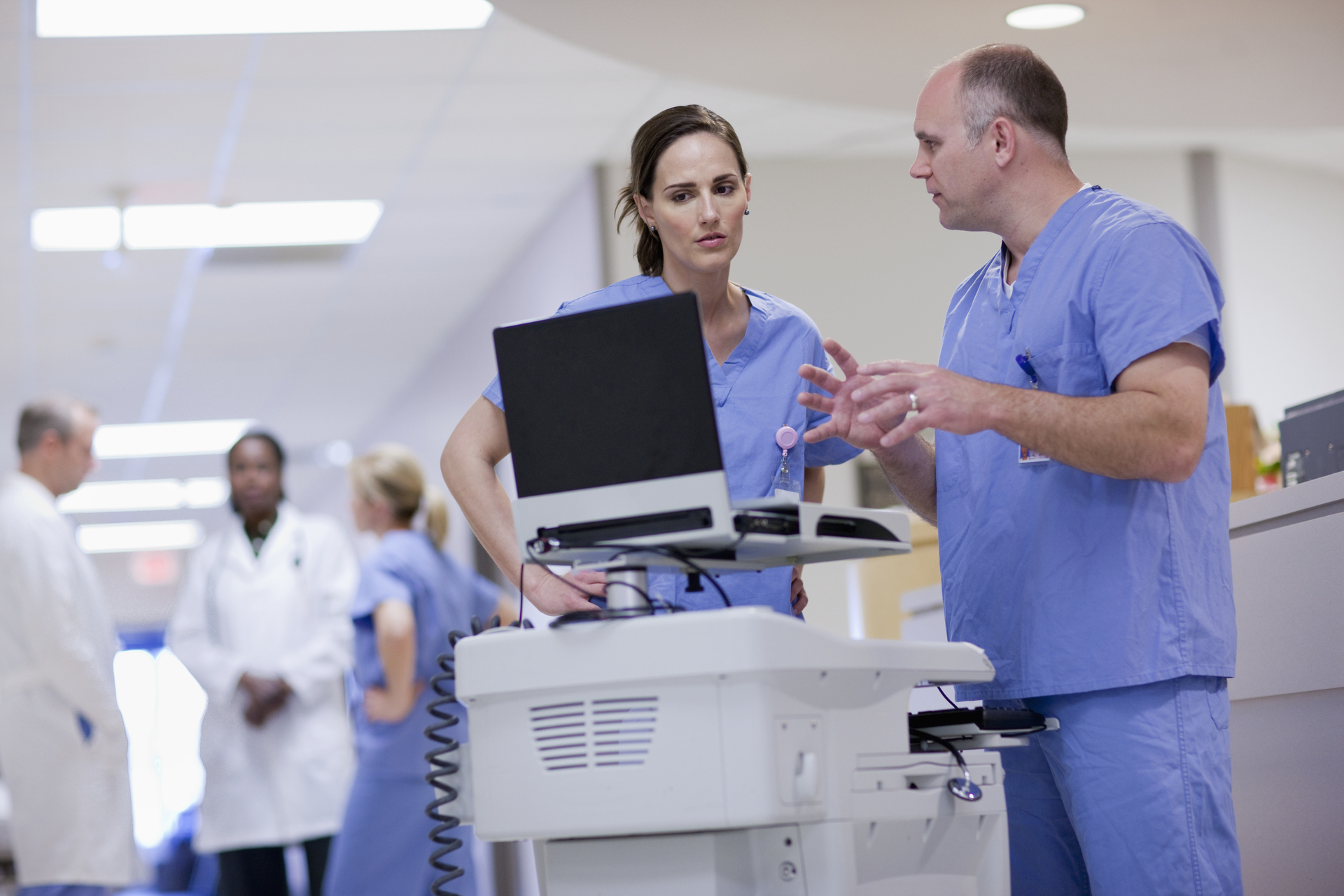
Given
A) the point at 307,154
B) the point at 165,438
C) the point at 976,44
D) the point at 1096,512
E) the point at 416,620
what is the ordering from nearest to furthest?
the point at 1096,512 < the point at 976,44 < the point at 416,620 < the point at 307,154 < the point at 165,438

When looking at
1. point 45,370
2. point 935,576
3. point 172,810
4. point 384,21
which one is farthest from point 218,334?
point 172,810

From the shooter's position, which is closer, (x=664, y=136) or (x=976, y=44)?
(x=664, y=136)

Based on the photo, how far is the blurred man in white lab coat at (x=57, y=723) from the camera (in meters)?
3.44

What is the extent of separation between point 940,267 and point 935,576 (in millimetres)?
1784

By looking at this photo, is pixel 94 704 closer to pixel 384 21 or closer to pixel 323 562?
pixel 323 562

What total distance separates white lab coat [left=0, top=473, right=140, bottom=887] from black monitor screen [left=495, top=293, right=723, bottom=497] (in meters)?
2.52

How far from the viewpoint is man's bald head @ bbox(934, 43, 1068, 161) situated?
5.91 feet

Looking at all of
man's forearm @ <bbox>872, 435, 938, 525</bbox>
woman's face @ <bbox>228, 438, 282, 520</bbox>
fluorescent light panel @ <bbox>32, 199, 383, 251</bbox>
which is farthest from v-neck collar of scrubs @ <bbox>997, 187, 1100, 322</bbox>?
fluorescent light panel @ <bbox>32, 199, 383, 251</bbox>

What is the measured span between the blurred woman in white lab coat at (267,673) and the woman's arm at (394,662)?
335 mm

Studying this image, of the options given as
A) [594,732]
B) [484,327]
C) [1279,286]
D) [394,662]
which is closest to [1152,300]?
[594,732]

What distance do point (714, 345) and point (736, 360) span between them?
4 cm

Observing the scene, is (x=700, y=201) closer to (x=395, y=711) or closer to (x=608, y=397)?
(x=608, y=397)

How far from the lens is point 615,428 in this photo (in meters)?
1.39

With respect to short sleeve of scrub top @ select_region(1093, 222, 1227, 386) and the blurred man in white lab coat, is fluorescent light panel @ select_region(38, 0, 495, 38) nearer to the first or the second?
the blurred man in white lab coat
